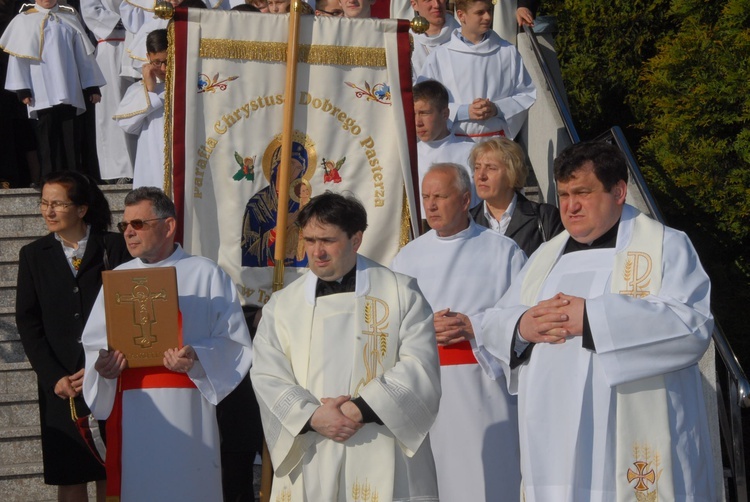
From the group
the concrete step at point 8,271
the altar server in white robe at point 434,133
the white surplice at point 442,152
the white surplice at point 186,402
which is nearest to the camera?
the white surplice at point 186,402

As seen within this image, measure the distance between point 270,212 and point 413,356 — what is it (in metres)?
1.77

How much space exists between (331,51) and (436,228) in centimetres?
116

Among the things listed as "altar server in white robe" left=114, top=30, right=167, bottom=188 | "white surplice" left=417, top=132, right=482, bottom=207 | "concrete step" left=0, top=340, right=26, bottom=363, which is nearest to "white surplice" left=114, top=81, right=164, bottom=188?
"altar server in white robe" left=114, top=30, right=167, bottom=188

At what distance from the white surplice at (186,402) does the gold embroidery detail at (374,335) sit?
3.25 ft

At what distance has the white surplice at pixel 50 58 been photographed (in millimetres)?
11562

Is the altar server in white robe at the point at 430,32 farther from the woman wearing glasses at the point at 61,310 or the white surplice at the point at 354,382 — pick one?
the white surplice at the point at 354,382

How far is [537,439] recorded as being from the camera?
629cm

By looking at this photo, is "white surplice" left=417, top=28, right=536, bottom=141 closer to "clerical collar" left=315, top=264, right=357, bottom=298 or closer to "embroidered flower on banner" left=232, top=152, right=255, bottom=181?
"embroidered flower on banner" left=232, top=152, right=255, bottom=181

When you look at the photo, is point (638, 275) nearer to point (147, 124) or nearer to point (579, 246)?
point (579, 246)

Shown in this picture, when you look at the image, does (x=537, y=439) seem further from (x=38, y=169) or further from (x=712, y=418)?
(x=38, y=169)

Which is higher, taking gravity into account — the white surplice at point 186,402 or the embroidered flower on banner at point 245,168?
the embroidered flower on banner at point 245,168

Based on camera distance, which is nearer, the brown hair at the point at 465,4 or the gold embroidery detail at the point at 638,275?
the gold embroidery detail at the point at 638,275

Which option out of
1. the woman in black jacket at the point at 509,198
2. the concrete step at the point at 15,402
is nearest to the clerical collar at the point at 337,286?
the woman in black jacket at the point at 509,198

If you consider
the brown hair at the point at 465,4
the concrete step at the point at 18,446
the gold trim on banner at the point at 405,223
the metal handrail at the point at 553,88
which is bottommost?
the concrete step at the point at 18,446
